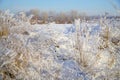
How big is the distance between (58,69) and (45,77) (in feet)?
0.79

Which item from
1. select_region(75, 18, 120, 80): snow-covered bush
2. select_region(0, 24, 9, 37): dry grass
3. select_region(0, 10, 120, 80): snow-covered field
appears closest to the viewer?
select_region(0, 10, 120, 80): snow-covered field

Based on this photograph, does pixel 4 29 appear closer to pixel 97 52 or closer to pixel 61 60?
pixel 61 60

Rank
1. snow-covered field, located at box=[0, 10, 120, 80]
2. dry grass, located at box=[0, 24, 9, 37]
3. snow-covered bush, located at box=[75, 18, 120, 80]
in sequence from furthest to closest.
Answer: dry grass, located at box=[0, 24, 9, 37], snow-covered bush, located at box=[75, 18, 120, 80], snow-covered field, located at box=[0, 10, 120, 80]

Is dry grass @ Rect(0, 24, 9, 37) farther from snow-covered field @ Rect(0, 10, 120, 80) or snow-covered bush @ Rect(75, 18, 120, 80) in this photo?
snow-covered bush @ Rect(75, 18, 120, 80)

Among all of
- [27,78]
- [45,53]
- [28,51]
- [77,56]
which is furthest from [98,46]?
[27,78]

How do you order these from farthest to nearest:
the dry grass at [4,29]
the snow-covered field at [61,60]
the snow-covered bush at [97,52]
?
the dry grass at [4,29] < the snow-covered bush at [97,52] < the snow-covered field at [61,60]

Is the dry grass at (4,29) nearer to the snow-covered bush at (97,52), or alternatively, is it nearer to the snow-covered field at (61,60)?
the snow-covered field at (61,60)

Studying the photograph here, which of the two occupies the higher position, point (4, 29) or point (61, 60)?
point (4, 29)

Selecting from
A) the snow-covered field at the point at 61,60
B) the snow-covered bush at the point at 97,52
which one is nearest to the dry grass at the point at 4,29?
Answer: the snow-covered field at the point at 61,60

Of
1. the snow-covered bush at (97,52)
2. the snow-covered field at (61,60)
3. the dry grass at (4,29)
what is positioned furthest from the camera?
the dry grass at (4,29)

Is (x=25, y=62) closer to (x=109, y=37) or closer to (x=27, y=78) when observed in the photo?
(x=27, y=78)

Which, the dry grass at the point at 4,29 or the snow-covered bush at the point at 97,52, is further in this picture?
the dry grass at the point at 4,29

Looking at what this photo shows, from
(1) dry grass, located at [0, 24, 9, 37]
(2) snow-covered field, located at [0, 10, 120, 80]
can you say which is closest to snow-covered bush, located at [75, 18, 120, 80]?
(2) snow-covered field, located at [0, 10, 120, 80]

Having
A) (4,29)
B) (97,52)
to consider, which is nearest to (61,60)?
(97,52)
